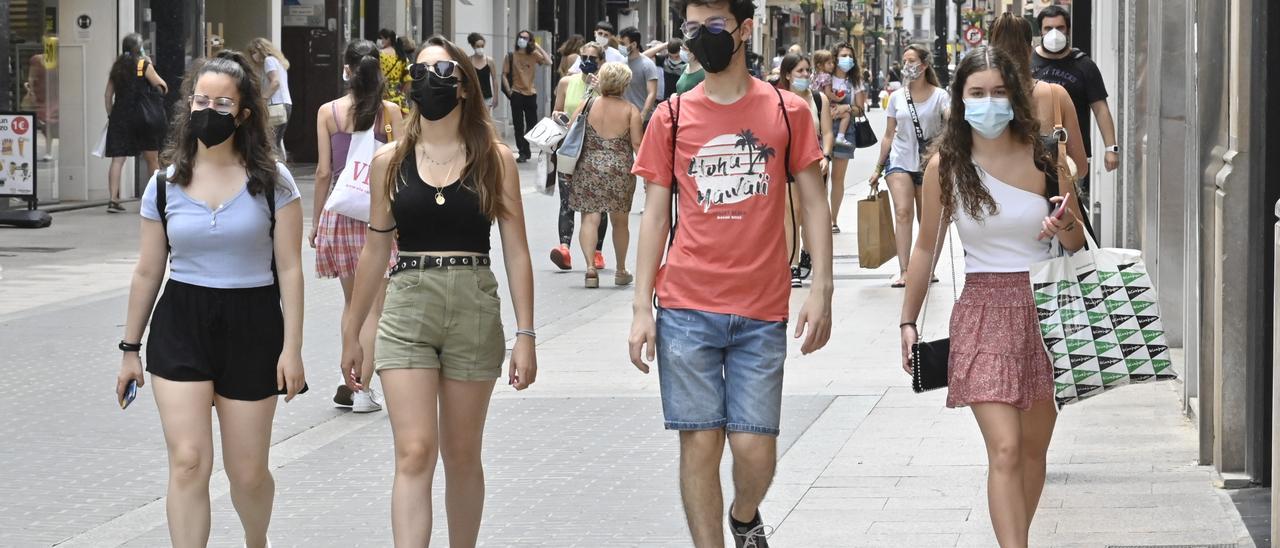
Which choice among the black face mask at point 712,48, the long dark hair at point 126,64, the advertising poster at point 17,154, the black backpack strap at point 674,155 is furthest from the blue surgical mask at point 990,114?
the long dark hair at point 126,64

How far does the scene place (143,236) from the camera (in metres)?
5.52

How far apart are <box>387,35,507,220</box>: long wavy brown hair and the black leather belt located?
144 mm

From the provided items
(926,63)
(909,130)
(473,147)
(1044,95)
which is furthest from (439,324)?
(926,63)

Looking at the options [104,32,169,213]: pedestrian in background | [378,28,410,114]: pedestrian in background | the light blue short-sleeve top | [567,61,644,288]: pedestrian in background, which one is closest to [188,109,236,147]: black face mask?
the light blue short-sleeve top

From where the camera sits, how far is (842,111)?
18469mm

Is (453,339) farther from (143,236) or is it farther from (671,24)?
(671,24)

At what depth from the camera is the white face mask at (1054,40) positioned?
31.7 feet

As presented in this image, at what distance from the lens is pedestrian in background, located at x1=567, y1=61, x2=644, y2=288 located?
46.1ft

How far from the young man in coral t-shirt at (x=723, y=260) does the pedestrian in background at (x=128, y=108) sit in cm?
1547

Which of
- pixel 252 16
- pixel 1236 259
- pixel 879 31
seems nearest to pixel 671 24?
pixel 252 16

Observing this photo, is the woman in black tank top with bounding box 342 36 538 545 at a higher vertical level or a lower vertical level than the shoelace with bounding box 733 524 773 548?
higher

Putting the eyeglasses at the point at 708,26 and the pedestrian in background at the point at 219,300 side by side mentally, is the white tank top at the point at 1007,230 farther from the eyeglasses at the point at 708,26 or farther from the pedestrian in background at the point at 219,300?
the pedestrian in background at the point at 219,300

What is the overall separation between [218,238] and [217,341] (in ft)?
0.96

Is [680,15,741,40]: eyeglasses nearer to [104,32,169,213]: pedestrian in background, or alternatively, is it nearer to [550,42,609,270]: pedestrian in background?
[550,42,609,270]: pedestrian in background
